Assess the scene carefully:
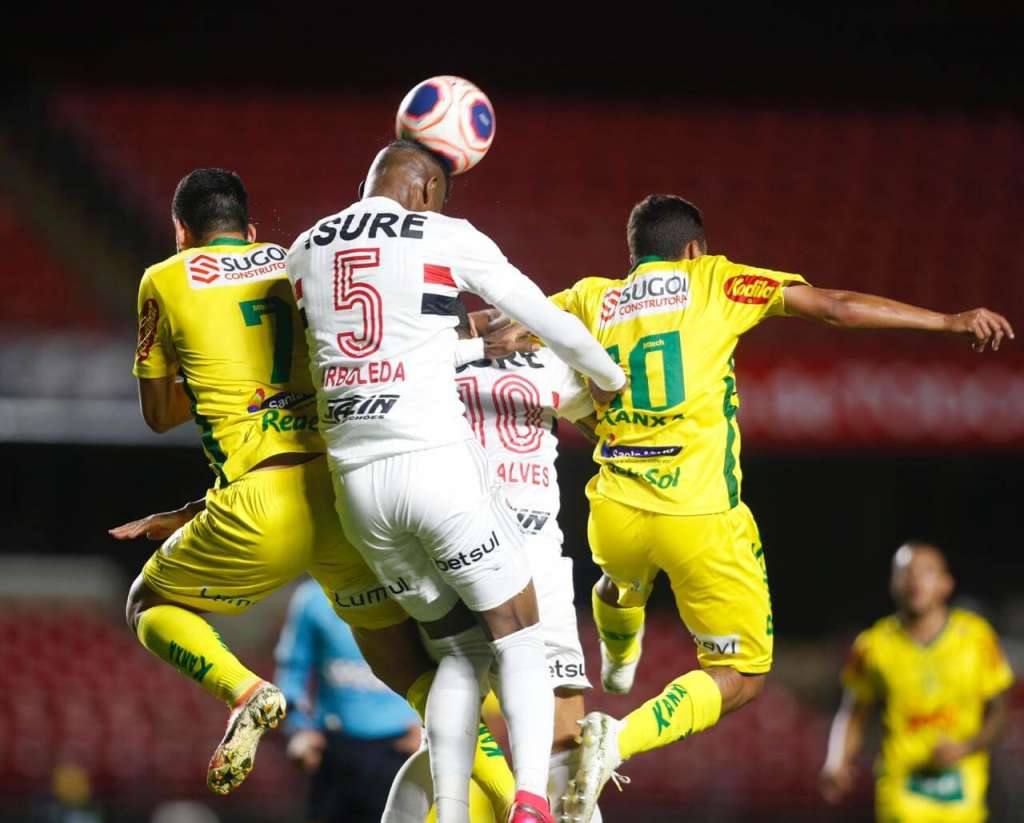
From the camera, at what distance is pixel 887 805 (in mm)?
8227

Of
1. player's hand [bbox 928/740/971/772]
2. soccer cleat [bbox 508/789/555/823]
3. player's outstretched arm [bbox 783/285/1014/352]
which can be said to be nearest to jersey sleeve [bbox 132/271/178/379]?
soccer cleat [bbox 508/789/555/823]

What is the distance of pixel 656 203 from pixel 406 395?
4.91ft

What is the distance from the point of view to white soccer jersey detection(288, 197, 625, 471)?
14.0 feet

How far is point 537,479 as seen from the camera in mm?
5207

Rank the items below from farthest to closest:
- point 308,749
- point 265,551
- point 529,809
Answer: point 308,749 → point 265,551 → point 529,809

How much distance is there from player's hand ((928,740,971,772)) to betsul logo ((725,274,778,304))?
13.4ft

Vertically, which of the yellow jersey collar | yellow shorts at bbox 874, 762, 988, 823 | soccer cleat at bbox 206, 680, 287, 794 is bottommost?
yellow shorts at bbox 874, 762, 988, 823

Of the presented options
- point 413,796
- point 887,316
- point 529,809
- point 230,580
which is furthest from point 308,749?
point 887,316

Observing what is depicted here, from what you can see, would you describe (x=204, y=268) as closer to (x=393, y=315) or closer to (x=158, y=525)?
(x=393, y=315)

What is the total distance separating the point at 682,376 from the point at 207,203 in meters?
1.76

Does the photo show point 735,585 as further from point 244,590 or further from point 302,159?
point 302,159

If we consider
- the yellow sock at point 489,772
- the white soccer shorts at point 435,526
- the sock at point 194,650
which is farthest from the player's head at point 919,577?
the sock at point 194,650

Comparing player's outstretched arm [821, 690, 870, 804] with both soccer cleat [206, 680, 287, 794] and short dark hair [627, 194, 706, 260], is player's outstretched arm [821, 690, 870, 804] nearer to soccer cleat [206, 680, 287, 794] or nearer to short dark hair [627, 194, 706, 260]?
short dark hair [627, 194, 706, 260]

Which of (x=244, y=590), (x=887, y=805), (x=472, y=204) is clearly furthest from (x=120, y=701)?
(x=244, y=590)
